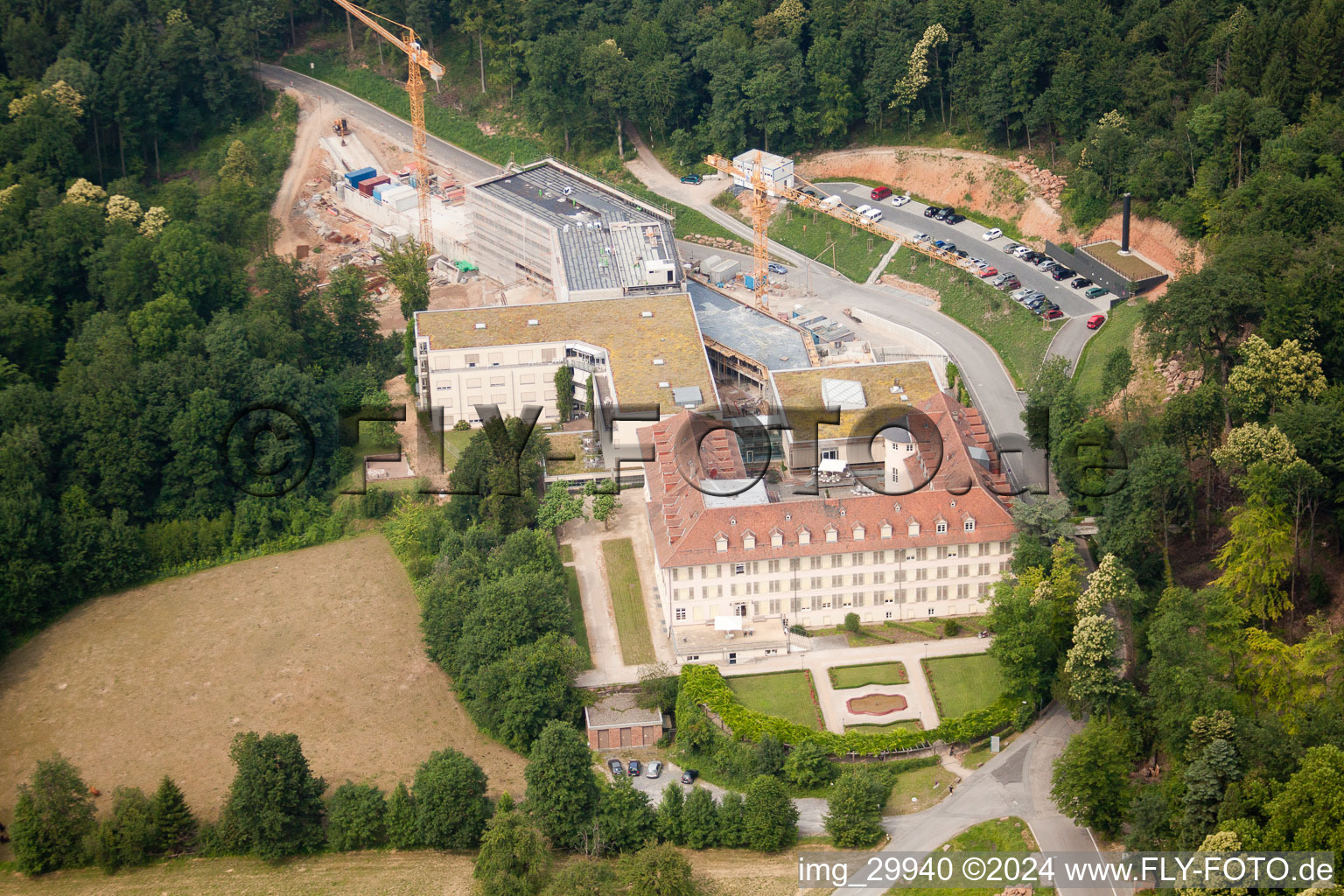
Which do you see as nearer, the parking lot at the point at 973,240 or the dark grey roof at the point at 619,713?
the dark grey roof at the point at 619,713

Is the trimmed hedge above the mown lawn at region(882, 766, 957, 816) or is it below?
above

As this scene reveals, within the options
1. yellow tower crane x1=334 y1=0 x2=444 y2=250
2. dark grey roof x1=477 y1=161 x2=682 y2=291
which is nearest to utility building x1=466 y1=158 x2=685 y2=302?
dark grey roof x1=477 y1=161 x2=682 y2=291

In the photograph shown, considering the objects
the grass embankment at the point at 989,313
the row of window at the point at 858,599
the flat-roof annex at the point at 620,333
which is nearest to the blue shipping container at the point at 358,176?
the flat-roof annex at the point at 620,333

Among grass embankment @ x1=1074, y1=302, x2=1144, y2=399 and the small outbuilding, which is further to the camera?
grass embankment @ x1=1074, y1=302, x2=1144, y2=399

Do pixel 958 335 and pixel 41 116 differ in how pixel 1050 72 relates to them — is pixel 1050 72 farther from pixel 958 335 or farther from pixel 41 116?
pixel 41 116

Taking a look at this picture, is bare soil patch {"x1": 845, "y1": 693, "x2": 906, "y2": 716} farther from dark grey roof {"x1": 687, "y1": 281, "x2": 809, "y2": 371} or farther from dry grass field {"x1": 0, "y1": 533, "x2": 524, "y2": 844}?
dark grey roof {"x1": 687, "y1": 281, "x2": 809, "y2": 371}

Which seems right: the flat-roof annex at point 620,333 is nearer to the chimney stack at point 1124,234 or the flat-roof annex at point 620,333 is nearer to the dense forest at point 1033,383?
the dense forest at point 1033,383
